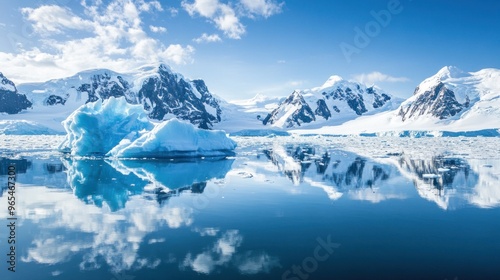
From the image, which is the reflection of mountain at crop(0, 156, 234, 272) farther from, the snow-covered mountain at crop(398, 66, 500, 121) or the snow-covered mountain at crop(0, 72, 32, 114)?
the snow-covered mountain at crop(0, 72, 32, 114)

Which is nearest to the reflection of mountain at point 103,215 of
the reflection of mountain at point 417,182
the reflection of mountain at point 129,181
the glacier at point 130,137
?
the reflection of mountain at point 129,181

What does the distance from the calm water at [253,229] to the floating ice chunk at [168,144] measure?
33.0 feet

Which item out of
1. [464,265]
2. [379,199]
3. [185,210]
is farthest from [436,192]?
[185,210]

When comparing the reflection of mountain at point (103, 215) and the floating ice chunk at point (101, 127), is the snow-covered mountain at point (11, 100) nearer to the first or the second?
the floating ice chunk at point (101, 127)

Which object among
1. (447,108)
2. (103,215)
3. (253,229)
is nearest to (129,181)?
(103,215)

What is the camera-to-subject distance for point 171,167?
78.1 feet

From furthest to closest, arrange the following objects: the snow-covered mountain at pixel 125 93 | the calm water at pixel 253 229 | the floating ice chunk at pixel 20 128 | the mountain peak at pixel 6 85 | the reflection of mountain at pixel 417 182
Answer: the snow-covered mountain at pixel 125 93, the mountain peak at pixel 6 85, the floating ice chunk at pixel 20 128, the reflection of mountain at pixel 417 182, the calm water at pixel 253 229

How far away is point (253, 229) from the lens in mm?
9555

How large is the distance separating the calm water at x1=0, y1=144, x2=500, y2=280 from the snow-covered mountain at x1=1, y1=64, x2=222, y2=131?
455 feet

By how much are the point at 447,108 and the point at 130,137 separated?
137 meters

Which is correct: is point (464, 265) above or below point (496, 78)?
below

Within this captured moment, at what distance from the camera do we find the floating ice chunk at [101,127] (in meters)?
Answer: 30.2

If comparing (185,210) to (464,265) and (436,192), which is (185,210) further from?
(436,192)

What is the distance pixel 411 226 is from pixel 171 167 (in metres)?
17.1
